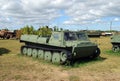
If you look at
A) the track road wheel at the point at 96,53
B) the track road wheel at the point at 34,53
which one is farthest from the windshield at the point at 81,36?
the track road wheel at the point at 34,53

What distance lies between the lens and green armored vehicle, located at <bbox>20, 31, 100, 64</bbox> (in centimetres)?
1314

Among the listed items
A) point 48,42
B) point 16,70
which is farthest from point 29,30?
point 16,70

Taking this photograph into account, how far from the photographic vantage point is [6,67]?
12562 millimetres

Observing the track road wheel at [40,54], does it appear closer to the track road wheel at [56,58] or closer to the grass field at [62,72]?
the track road wheel at [56,58]

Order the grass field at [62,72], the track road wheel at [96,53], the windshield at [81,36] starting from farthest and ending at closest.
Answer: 1. the track road wheel at [96,53]
2. the windshield at [81,36]
3. the grass field at [62,72]

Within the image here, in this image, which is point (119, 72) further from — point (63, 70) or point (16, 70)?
point (16, 70)

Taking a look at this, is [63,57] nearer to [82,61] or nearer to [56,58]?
[56,58]

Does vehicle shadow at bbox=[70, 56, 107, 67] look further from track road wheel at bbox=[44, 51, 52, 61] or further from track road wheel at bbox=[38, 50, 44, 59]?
track road wheel at bbox=[38, 50, 44, 59]

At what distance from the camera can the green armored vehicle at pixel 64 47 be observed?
43.1ft

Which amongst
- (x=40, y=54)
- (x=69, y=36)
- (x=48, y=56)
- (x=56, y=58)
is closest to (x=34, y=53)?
(x=40, y=54)

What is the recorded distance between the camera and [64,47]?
13164mm

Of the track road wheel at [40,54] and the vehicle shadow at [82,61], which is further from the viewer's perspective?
the track road wheel at [40,54]

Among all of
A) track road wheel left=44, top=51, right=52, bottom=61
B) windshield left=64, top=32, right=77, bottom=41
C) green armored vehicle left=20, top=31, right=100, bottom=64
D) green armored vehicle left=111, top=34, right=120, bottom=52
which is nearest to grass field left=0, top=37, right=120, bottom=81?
green armored vehicle left=20, top=31, right=100, bottom=64

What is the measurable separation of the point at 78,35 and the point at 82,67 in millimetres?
2415
